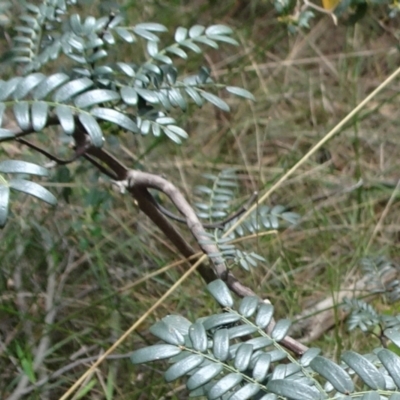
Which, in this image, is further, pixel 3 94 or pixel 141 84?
pixel 141 84

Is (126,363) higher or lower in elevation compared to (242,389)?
lower

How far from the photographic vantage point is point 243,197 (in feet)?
4.18

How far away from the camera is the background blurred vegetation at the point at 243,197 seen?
37.9 inches

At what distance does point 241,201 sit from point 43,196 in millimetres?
783

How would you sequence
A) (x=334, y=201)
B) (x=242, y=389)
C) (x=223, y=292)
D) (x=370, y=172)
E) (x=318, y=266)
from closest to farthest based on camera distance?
(x=242, y=389)
(x=223, y=292)
(x=318, y=266)
(x=334, y=201)
(x=370, y=172)

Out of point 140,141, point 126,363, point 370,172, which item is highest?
point 370,172

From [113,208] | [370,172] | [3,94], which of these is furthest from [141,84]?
[370,172]

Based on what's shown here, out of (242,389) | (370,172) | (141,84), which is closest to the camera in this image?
(242,389)

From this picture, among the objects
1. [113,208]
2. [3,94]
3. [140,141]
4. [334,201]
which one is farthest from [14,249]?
[334,201]

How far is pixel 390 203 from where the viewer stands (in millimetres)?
1263

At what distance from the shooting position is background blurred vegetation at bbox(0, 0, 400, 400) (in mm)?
964

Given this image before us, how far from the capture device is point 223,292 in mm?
565

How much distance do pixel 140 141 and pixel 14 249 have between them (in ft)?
1.31

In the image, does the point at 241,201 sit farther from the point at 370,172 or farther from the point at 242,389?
the point at 242,389
